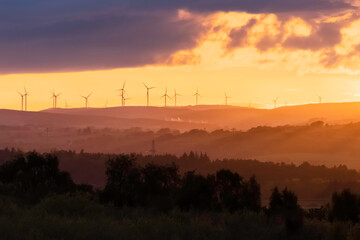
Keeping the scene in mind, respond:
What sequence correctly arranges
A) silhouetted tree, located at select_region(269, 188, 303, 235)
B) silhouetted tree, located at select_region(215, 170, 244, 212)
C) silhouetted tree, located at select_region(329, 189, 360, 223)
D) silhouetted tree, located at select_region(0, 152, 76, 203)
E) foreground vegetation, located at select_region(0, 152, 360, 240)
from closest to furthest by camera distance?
foreground vegetation, located at select_region(0, 152, 360, 240), silhouetted tree, located at select_region(269, 188, 303, 235), silhouetted tree, located at select_region(329, 189, 360, 223), silhouetted tree, located at select_region(215, 170, 244, 212), silhouetted tree, located at select_region(0, 152, 76, 203)

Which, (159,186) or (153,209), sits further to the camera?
(159,186)

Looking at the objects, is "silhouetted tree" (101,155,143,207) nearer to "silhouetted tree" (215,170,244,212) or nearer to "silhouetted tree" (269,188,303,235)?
"silhouetted tree" (215,170,244,212)

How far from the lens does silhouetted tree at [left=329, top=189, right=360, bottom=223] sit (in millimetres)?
59697

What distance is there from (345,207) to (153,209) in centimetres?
1321

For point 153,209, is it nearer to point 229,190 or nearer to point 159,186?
point 159,186

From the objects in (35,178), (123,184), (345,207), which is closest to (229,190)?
(123,184)

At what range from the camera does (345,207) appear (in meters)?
60.4

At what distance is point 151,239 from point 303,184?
138m

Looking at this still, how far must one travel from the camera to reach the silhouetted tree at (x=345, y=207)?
59.7 meters

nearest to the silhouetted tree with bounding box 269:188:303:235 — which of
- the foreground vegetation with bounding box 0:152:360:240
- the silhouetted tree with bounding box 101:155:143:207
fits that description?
the foreground vegetation with bounding box 0:152:360:240

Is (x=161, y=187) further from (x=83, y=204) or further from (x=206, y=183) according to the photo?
(x=83, y=204)

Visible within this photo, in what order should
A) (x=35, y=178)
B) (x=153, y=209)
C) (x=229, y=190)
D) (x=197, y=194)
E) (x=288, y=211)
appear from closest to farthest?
1. (x=288, y=211)
2. (x=153, y=209)
3. (x=197, y=194)
4. (x=229, y=190)
5. (x=35, y=178)

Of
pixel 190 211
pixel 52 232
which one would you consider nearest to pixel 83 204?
pixel 190 211

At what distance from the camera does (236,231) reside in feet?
165
